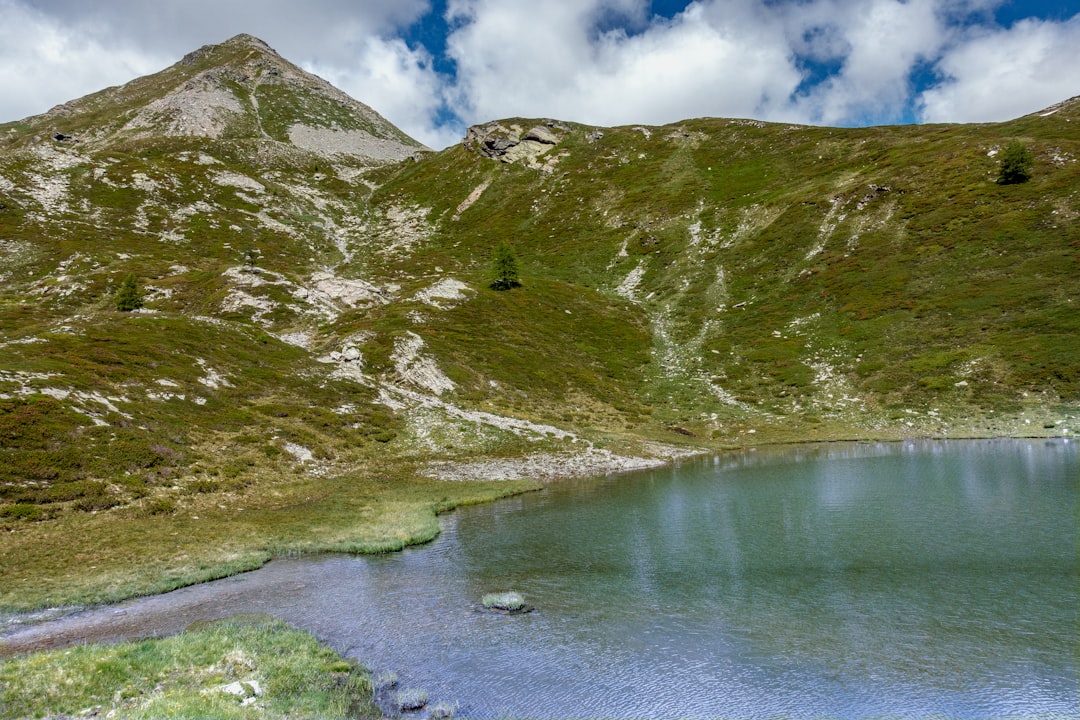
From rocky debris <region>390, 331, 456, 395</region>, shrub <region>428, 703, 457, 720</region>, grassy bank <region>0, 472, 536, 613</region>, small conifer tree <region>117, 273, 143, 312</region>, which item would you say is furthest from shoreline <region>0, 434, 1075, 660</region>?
small conifer tree <region>117, 273, 143, 312</region>

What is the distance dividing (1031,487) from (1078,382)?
138 ft

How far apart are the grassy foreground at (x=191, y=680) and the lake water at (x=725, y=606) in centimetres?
189

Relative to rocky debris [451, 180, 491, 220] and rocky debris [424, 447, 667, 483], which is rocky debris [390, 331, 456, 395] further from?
rocky debris [451, 180, 491, 220]

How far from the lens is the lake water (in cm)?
1616

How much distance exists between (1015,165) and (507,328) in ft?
336

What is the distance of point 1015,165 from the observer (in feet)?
356

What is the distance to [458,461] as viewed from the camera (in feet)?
185

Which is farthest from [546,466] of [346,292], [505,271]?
[505,271]

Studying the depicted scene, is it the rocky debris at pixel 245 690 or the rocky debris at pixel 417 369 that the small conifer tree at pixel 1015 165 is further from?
the rocky debris at pixel 245 690

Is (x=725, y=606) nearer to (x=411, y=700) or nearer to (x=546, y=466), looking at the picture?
(x=411, y=700)

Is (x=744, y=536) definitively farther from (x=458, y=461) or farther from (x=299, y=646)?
(x=458, y=461)

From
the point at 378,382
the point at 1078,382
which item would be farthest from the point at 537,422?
the point at 1078,382

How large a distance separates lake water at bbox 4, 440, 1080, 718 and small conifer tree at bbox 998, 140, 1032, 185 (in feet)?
325

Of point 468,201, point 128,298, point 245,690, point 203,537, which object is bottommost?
point 245,690
